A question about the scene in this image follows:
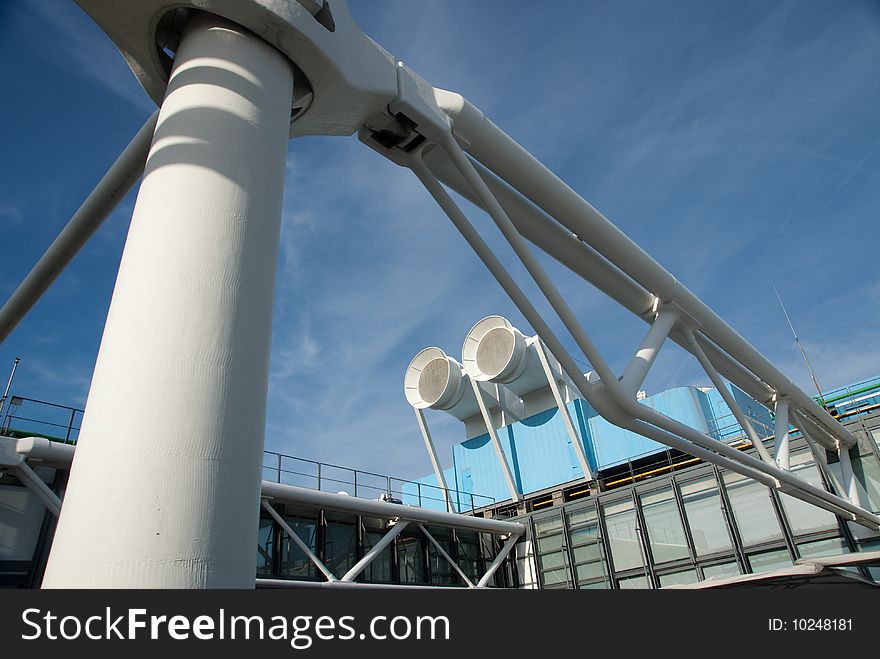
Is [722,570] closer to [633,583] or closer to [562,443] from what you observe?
[633,583]

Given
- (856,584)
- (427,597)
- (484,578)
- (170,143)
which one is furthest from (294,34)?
(484,578)

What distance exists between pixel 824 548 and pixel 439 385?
16.5 meters

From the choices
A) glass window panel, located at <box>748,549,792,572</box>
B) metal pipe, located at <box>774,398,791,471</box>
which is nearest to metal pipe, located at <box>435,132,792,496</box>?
metal pipe, located at <box>774,398,791,471</box>

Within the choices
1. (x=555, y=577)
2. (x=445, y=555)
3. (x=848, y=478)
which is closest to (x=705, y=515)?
(x=848, y=478)

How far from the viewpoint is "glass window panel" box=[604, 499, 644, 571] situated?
67.3 ft

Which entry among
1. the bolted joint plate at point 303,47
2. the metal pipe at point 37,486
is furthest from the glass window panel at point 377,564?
the bolted joint plate at point 303,47

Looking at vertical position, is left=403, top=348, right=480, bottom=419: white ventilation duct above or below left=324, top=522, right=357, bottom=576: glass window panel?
above

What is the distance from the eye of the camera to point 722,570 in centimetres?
1864

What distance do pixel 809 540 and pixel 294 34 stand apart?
1884cm

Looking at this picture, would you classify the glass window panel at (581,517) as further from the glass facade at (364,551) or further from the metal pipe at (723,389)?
the metal pipe at (723,389)

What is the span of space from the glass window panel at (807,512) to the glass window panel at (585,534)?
244 inches

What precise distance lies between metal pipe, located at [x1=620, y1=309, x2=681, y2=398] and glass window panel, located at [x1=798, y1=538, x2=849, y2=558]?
9.93 m

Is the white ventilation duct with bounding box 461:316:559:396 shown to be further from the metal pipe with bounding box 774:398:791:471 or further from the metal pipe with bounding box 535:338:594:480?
the metal pipe with bounding box 774:398:791:471

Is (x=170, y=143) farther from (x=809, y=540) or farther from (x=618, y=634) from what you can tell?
(x=809, y=540)
